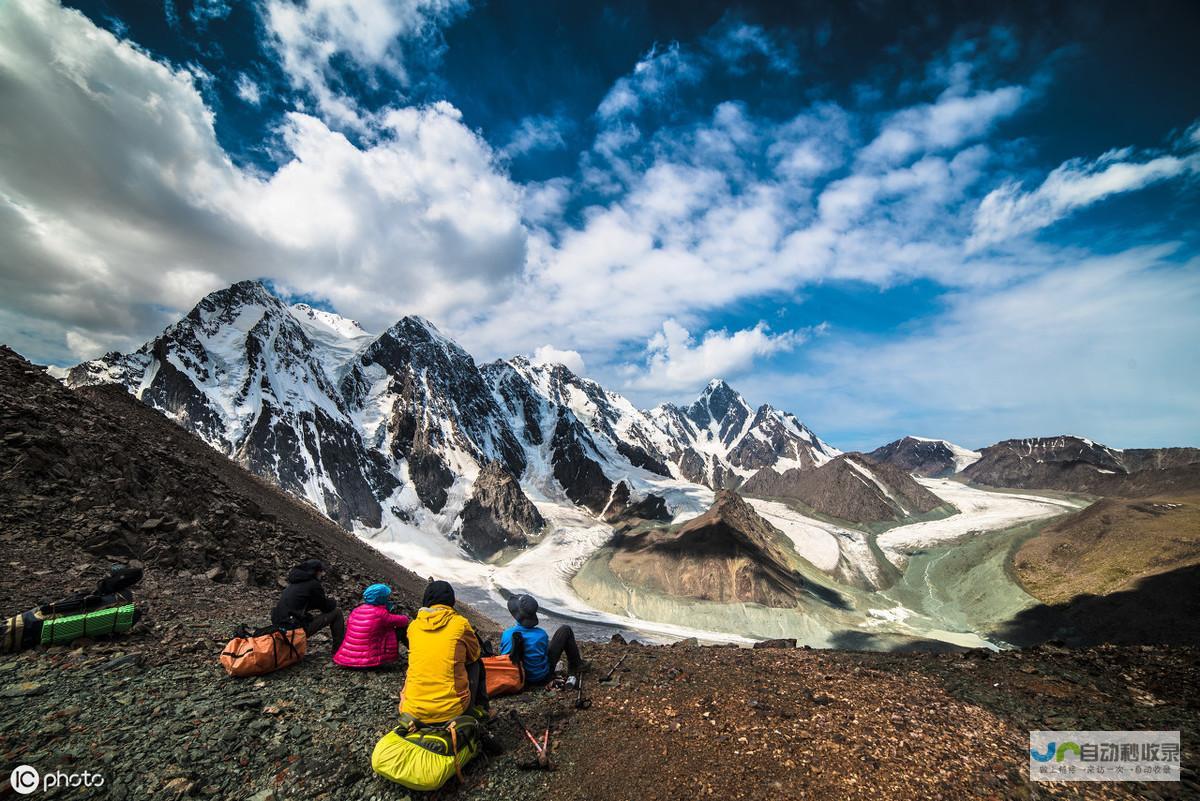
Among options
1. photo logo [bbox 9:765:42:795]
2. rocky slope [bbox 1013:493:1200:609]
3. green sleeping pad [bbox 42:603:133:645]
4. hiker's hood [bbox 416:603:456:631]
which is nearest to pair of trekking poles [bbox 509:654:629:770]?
hiker's hood [bbox 416:603:456:631]

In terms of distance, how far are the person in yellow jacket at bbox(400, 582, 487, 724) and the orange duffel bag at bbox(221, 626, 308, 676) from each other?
3416mm

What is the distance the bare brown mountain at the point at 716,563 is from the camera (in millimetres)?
83688

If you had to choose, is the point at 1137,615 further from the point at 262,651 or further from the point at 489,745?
the point at 262,651

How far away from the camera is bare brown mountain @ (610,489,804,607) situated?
83688mm

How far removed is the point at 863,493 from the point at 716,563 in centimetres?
10212

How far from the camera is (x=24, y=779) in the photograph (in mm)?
5039

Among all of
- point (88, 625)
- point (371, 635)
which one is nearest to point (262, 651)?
point (371, 635)

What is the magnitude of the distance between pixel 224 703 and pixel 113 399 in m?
29.3

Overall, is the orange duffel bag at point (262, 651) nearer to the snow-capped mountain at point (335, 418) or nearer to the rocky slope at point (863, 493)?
the snow-capped mountain at point (335, 418)

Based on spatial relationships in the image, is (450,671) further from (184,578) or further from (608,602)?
(608,602)

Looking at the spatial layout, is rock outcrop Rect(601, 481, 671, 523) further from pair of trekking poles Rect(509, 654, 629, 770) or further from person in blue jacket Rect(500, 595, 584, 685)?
pair of trekking poles Rect(509, 654, 629, 770)

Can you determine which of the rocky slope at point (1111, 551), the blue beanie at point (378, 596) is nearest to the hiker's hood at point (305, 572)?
the blue beanie at point (378, 596)

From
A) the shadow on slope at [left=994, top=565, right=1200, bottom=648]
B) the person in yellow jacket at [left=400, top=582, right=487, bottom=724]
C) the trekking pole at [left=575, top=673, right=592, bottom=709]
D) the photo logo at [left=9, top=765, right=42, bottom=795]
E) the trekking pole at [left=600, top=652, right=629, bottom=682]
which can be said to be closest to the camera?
the photo logo at [left=9, top=765, right=42, bottom=795]

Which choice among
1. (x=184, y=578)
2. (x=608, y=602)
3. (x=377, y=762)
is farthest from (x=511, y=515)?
(x=377, y=762)
